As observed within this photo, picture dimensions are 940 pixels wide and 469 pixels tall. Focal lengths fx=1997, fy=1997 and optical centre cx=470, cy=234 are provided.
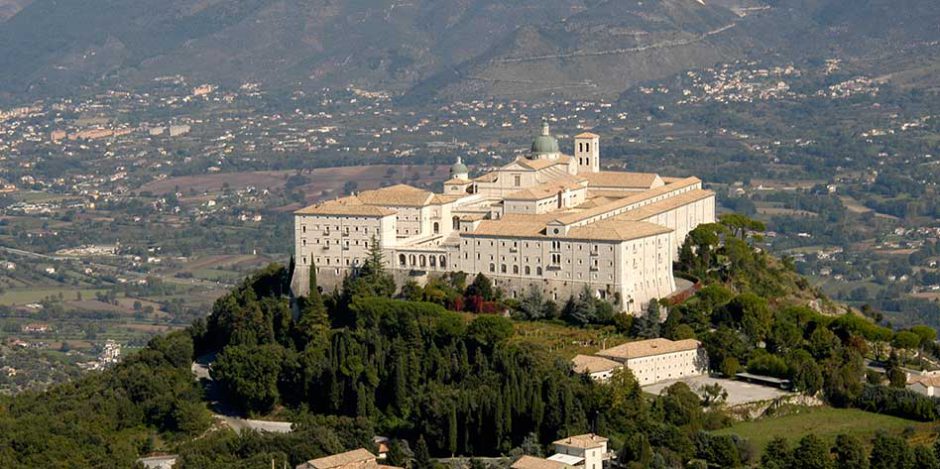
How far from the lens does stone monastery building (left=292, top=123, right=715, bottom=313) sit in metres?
76.4

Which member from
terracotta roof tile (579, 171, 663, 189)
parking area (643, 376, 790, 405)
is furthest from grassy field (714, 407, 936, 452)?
terracotta roof tile (579, 171, 663, 189)

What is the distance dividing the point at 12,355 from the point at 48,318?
16.9m

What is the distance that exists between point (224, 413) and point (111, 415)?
4273 millimetres

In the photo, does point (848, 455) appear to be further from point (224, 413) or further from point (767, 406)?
point (224, 413)

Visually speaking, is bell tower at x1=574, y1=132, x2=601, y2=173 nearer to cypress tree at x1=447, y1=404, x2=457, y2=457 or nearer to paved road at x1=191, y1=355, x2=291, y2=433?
paved road at x1=191, y1=355, x2=291, y2=433

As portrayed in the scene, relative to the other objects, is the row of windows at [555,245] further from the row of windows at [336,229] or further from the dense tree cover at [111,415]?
the dense tree cover at [111,415]

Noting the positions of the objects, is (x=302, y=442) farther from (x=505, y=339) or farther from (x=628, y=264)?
(x=628, y=264)

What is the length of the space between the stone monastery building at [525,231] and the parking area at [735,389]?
5.33 metres

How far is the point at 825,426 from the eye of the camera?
67562 millimetres

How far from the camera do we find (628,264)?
76250 mm

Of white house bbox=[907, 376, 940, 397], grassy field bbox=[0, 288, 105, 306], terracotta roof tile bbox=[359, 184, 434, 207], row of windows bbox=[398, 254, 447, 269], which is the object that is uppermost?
terracotta roof tile bbox=[359, 184, 434, 207]

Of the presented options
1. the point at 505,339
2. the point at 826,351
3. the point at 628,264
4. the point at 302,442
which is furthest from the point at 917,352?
the point at 302,442

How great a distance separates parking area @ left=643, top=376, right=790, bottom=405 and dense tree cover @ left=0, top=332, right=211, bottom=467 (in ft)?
55.2

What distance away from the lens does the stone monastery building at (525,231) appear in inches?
3009
